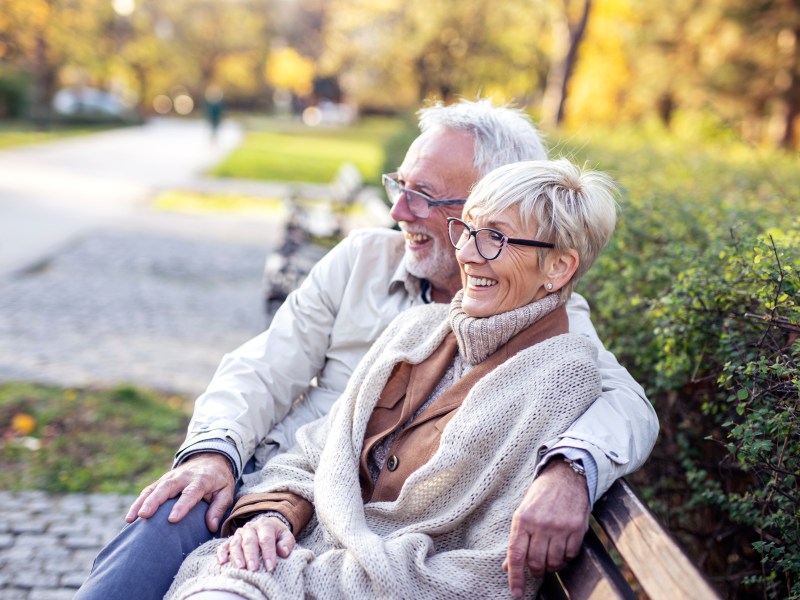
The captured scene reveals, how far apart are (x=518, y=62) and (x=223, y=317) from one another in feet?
92.2

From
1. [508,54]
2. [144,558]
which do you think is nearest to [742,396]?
[144,558]

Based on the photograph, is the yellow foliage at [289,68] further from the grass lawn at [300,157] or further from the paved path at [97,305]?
the paved path at [97,305]

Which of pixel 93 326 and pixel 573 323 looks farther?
pixel 93 326

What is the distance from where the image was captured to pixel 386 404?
96.7 inches

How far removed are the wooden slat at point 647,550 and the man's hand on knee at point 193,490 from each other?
3.45ft

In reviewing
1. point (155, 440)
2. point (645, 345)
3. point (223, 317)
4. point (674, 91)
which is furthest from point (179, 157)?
point (645, 345)

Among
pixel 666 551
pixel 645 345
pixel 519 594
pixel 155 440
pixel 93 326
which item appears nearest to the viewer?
pixel 666 551

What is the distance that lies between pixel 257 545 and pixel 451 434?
0.57 m

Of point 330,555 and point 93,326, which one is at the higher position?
point 330,555

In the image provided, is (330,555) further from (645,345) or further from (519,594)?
(645,345)

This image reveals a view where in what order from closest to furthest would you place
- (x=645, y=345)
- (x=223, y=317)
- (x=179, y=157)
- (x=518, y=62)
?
(x=645, y=345)
(x=223, y=317)
(x=179, y=157)
(x=518, y=62)

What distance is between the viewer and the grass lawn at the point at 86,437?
437cm

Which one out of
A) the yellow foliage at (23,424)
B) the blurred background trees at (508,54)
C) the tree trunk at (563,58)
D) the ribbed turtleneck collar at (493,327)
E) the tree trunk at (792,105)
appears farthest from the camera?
the tree trunk at (563,58)

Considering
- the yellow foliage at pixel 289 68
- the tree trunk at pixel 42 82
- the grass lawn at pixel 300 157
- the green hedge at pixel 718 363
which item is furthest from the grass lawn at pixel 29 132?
the yellow foliage at pixel 289 68
